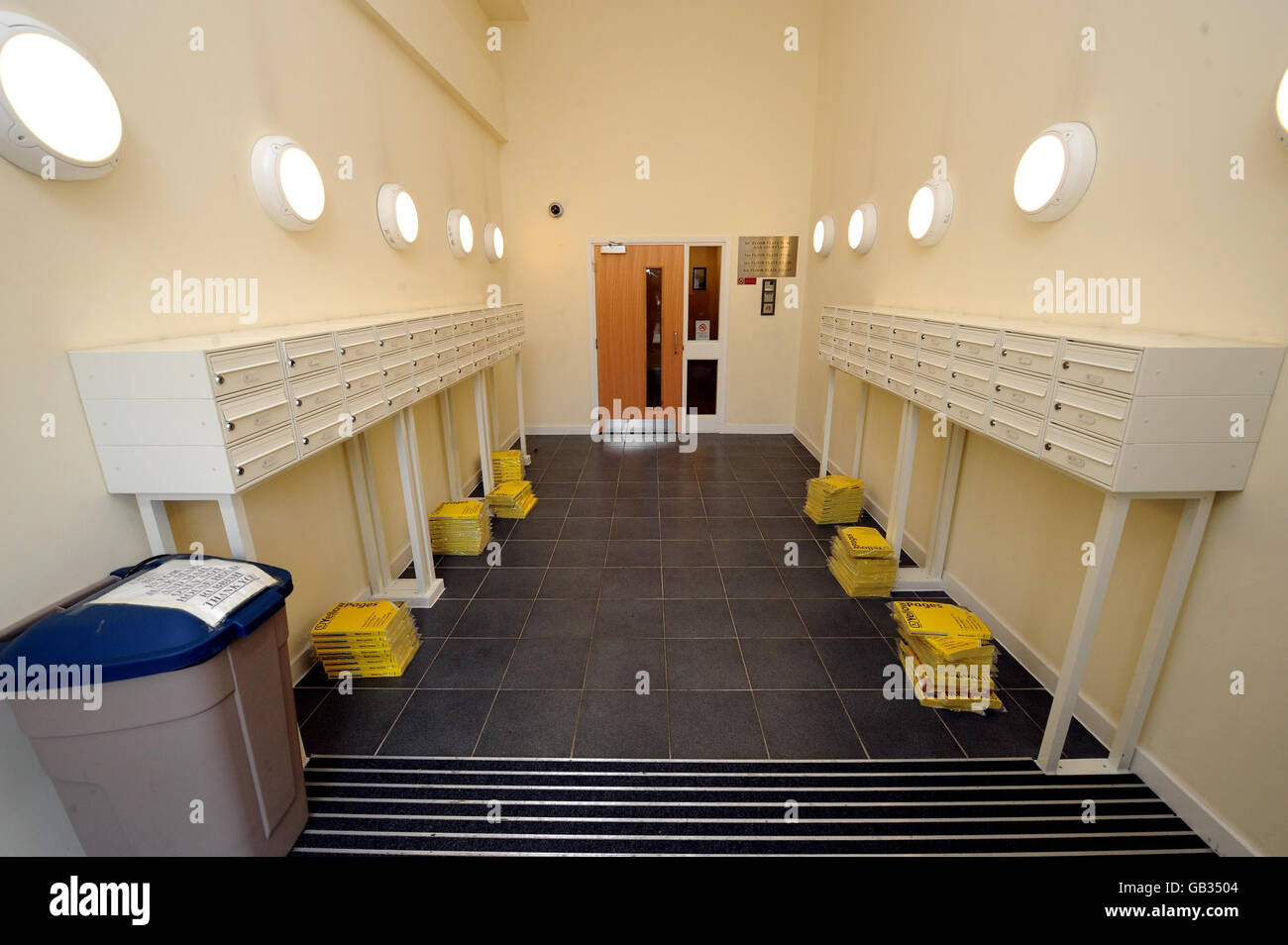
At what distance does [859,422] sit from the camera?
4.27 meters

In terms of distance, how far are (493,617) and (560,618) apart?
36 centimetres

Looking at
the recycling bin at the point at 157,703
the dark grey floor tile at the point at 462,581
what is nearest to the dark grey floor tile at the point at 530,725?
the recycling bin at the point at 157,703

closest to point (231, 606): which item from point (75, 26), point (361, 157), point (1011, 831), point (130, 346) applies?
point (130, 346)

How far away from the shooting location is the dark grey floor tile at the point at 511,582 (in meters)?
3.22

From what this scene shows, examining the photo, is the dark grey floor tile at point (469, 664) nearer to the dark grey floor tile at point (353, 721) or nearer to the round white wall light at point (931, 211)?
the dark grey floor tile at point (353, 721)

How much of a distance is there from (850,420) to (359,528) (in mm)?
3753

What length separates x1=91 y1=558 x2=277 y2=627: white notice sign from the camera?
1.32m

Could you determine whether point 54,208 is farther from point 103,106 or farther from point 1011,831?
point 1011,831

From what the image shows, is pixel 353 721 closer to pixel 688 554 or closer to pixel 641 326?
pixel 688 554

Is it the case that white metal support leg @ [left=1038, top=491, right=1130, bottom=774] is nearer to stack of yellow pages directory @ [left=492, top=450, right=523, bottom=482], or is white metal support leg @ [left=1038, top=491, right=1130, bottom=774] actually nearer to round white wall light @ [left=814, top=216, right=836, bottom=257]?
stack of yellow pages directory @ [left=492, top=450, right=523, bottom=482]

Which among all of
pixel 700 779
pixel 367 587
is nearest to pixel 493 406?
pixel 367 587

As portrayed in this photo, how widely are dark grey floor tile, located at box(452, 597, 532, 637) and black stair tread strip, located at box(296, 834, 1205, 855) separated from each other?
45.2 inches

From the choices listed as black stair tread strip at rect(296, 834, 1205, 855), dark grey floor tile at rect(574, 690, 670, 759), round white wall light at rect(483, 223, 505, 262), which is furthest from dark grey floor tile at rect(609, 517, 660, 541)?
round white wall light at rect(483, 223, 505, 262)
